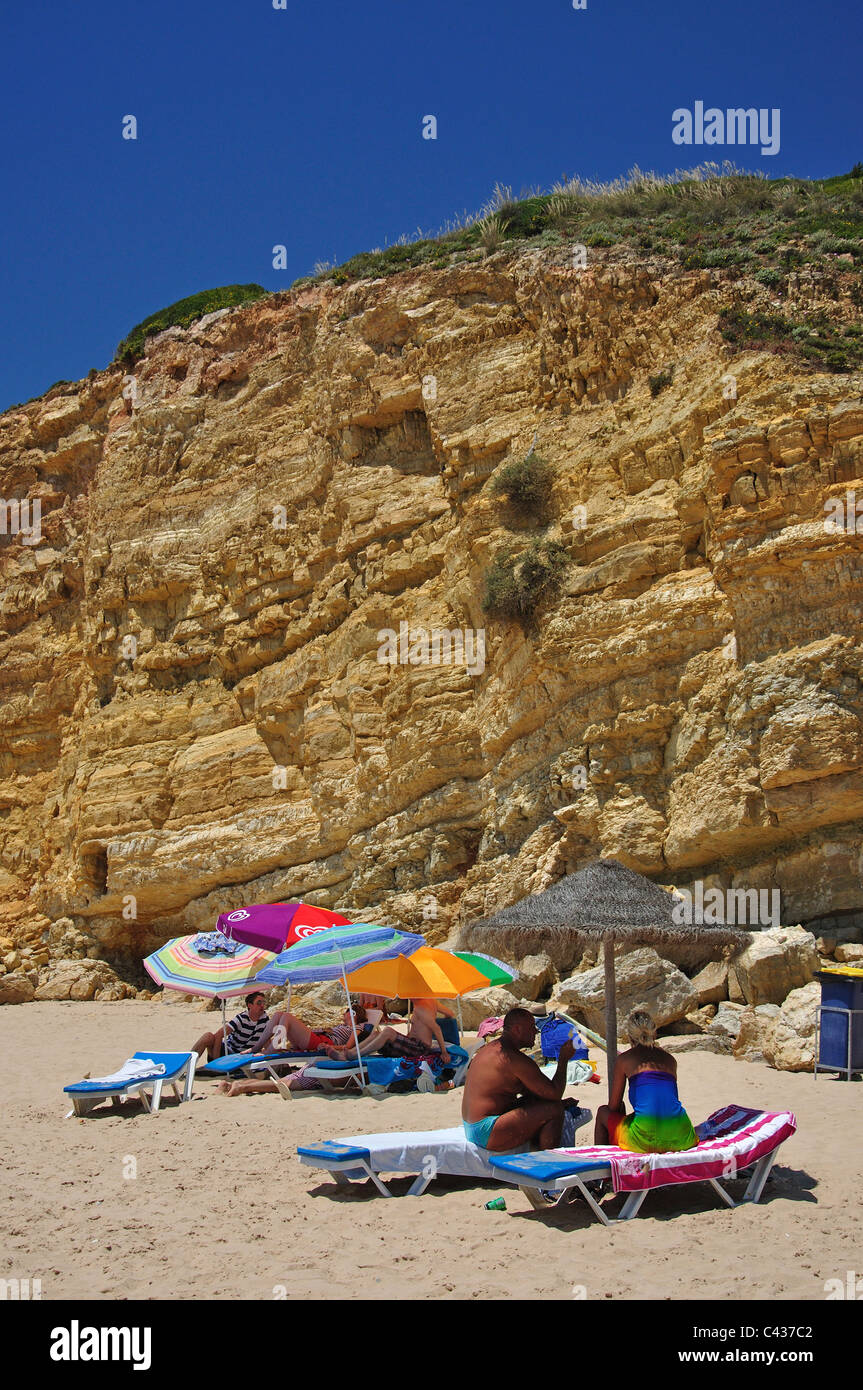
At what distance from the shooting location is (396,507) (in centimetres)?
1986

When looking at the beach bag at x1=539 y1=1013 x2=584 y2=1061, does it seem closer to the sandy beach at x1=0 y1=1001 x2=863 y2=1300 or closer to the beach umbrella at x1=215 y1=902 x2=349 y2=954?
the sandy beach at x1=0 y1=1001 x2=863 y2=1300

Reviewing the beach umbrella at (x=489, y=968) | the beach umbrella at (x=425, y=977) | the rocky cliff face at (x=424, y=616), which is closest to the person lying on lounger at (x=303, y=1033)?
the beach umbrella at (x=425, y=977)

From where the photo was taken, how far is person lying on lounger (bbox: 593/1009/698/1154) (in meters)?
5.73

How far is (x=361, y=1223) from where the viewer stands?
221 inches

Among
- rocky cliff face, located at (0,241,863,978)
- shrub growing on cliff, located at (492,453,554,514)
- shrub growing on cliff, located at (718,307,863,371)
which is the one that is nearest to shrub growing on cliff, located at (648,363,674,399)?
rocky cliff face, located at (0,241,863,978)

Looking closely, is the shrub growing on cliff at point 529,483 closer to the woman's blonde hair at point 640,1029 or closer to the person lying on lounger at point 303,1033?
the person lying on lounger at point 303,1033

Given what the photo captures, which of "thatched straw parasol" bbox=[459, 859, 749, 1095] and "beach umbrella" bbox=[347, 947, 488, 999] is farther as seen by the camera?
"beach umbrella" bbox=[347, 947, 488, 999]

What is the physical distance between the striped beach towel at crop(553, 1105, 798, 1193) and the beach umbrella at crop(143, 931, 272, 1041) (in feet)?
20.5

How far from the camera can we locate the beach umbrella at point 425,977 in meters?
9.38

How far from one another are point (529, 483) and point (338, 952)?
9748 mm

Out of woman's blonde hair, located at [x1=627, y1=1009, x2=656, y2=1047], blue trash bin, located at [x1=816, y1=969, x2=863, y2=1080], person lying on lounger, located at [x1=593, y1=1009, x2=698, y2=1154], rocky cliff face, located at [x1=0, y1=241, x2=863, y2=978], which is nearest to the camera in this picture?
person lying on lounger, located at [x1=593, y1=1009, x2=698, y2=1154]

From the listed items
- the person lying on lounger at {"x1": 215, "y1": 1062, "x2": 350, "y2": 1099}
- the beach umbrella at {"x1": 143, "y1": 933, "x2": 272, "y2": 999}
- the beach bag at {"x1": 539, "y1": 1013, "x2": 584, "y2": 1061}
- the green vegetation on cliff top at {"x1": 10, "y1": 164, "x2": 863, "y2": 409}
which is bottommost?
the person lying on lounger at {"x1": 215, "y1": 1062, "x2": 350, "y2": 1099}

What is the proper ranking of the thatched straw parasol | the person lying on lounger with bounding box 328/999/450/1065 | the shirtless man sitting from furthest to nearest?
1. the person lying on lounger with bounding box 328/999/450/1065
2. the thatched straw parasol
3. the shirtless man sitting
